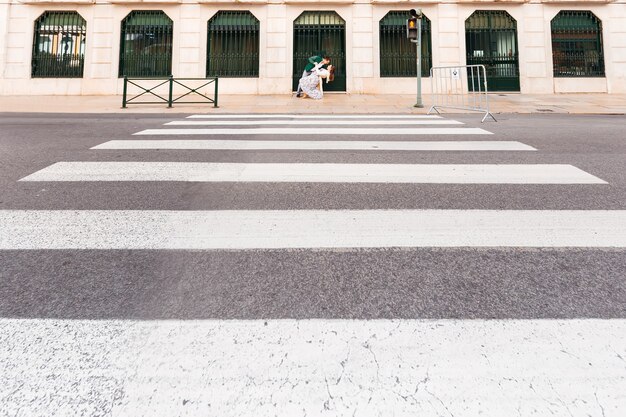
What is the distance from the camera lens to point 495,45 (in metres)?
20.2

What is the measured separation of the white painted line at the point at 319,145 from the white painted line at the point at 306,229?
3007 mm

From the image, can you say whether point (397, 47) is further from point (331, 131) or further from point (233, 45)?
point (331, 131)

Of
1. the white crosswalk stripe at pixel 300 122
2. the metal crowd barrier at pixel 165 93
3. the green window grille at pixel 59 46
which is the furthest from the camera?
the green window grille at pixel 59 46

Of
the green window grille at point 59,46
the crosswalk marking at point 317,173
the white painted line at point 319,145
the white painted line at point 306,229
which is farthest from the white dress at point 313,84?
the white painted line at point 306,229

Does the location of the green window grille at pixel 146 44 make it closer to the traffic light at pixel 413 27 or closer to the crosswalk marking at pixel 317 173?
the traffic light at pixel 413 27

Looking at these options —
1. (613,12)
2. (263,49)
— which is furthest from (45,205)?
(613,12)

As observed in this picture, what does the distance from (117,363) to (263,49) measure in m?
20.3

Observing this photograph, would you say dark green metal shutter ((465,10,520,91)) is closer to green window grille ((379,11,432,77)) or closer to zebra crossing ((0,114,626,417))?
green window grille ((379,11,432,77))

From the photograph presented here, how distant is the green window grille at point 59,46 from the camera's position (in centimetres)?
2027

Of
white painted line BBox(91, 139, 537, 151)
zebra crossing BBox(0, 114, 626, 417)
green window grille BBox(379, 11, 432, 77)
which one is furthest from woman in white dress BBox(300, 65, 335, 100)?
zebra crossing BBox(0, 114, 626, 417)

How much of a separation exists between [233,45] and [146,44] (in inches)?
170

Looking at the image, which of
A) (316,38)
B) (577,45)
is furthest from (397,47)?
(577,45)

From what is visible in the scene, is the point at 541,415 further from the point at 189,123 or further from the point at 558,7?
the point at 558,7

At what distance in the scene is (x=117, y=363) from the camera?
1.68 metres
